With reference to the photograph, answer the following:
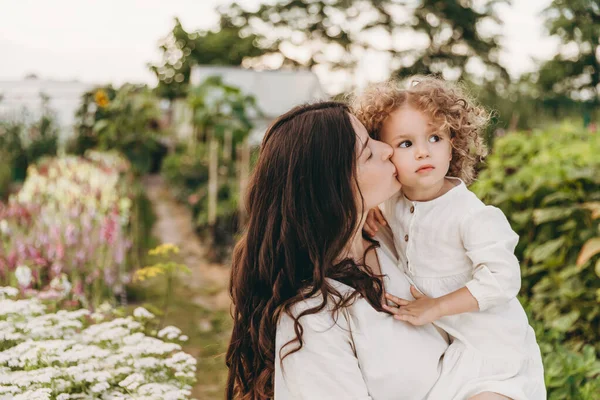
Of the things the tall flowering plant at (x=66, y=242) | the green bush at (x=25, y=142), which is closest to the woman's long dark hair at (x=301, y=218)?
the tall flowering plant at (x=66, y=242)

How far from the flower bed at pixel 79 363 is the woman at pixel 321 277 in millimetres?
658

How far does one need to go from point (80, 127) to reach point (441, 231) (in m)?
10.9

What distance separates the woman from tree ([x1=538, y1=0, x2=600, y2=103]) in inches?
1050

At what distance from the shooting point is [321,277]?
1658 mm

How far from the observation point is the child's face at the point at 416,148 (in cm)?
186

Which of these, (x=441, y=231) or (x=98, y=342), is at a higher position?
(x=441, y=231)

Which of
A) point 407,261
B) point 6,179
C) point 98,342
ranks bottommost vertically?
point 6,179

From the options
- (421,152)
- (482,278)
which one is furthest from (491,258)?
(421,152)

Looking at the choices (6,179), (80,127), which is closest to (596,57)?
(80,127)

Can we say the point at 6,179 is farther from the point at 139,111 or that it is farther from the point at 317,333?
the point at 317,333

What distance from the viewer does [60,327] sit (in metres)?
2.66

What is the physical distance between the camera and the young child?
69.2 inches

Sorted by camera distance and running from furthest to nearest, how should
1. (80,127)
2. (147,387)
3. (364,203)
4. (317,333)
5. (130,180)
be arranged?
(80,127) < (130,180) < (147,387) < (364,203) < (317,333)

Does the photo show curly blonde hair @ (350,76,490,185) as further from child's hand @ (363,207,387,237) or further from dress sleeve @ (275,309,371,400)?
dress sleeve @ (275,309,371,400)
